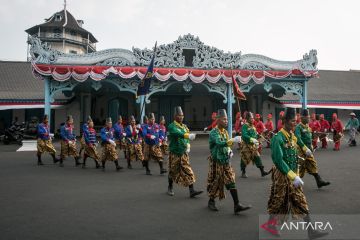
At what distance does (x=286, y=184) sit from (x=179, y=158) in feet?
8.86

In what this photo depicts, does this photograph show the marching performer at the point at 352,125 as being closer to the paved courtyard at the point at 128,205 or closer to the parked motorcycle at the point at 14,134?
the paved courtyard at the point at 128,205

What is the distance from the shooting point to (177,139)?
21.2 ft

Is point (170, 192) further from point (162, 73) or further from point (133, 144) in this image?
point (162, 73)

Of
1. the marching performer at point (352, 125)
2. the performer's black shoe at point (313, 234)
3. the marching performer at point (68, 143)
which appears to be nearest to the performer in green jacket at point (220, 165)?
the performer's black shoe at point (313, 234)

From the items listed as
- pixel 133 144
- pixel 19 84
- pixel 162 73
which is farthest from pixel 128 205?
pixel 19 84

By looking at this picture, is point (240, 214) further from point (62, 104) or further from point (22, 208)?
point (62, 104)

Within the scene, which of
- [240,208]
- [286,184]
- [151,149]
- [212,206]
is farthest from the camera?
[151,149]

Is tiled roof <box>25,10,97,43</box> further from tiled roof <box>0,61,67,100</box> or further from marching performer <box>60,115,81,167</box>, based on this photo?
marching performer <box>60,115,81,167</box>

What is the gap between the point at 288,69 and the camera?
56.5 feet

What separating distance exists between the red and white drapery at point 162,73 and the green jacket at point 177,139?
9332mm

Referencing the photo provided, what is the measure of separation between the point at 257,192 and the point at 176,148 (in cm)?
201

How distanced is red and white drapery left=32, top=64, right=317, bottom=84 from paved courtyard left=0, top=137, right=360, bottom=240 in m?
6.38

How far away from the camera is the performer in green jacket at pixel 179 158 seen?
6.21m

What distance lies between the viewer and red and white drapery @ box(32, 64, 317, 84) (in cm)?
1448
